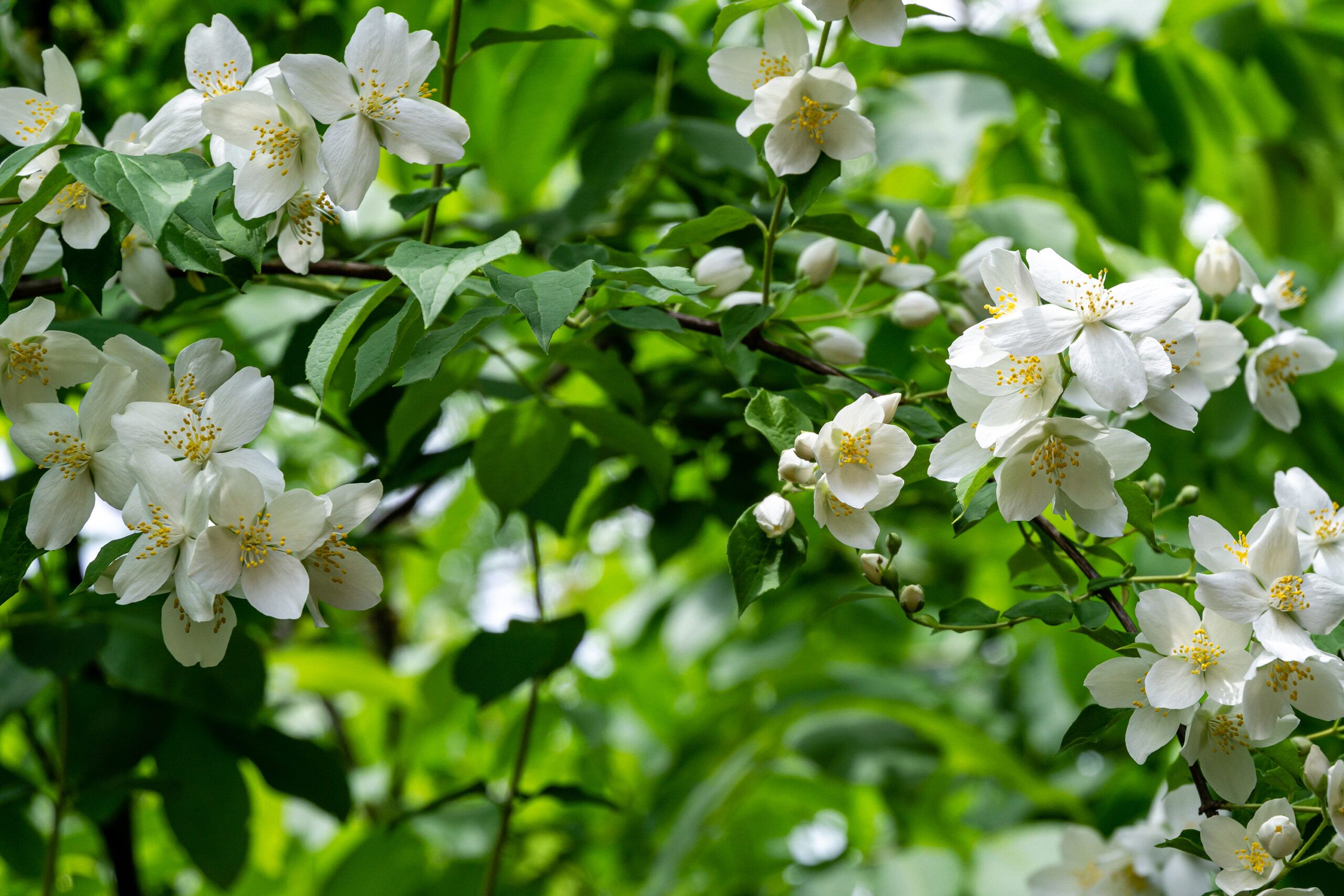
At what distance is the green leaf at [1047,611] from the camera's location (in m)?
0.77

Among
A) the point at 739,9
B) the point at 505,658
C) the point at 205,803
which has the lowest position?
the point at 205,803

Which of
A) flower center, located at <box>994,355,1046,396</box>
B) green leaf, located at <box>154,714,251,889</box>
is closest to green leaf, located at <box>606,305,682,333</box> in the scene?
flower center, located at <box>994,355,1046,396</box>

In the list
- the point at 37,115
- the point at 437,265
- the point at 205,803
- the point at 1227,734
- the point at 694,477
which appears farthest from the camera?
Result: the point at 694,477

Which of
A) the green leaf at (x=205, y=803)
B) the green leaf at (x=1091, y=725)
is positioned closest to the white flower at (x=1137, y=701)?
the green leaf at (x=1091, y=725)

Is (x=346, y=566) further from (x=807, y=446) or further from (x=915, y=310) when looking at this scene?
(x=915, y=310)

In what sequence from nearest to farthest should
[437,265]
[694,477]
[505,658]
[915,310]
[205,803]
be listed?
[437,265], [915,310], [505,658], [205,803], [694,477]

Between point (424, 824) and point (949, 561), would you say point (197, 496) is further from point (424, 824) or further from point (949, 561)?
point (949, 561)

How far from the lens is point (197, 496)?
0.71 metres

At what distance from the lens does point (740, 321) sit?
2.77ft

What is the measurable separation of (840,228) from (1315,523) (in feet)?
1.42

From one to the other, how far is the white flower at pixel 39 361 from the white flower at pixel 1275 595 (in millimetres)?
810

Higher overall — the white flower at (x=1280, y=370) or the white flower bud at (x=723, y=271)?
the white flower bud at (x=723, y=271)

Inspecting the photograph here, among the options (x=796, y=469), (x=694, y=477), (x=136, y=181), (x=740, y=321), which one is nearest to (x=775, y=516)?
(x=796, y=469)

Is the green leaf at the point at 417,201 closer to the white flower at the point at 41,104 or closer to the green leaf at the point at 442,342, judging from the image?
the green leaf at the point at 442,342
